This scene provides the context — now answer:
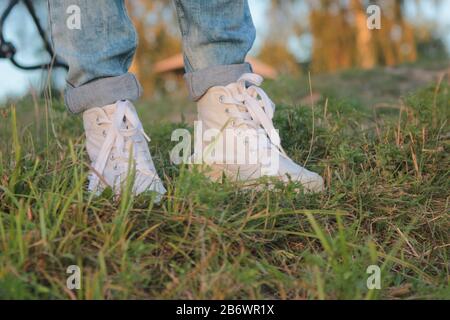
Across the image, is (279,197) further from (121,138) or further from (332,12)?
(332,12)

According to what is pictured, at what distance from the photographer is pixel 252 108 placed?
1.58 m

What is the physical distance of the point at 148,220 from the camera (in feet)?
4.17

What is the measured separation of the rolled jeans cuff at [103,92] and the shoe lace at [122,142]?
23 millimetres

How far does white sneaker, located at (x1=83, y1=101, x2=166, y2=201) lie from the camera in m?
1.43

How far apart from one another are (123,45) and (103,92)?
0.39 ft

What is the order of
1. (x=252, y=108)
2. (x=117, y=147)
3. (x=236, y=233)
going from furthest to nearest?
(x=252, y=108) → (x=117, y=147) → (x=236, y=233)

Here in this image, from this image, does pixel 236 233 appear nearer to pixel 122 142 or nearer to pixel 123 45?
pixel 122 142

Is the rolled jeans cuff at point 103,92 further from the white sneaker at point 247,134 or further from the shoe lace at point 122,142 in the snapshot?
the white sneaker at point 247,134

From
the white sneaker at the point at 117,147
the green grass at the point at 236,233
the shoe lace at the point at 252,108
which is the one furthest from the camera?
the shoe lace at the point at 252,108

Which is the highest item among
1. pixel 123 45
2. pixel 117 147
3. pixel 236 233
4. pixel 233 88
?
pixel 123 45

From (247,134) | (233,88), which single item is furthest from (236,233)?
(233,88)

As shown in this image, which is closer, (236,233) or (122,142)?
(236,233)

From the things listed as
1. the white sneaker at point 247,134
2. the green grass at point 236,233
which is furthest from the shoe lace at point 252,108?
the green grass at point 236,233

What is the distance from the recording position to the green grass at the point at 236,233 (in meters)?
1.09
